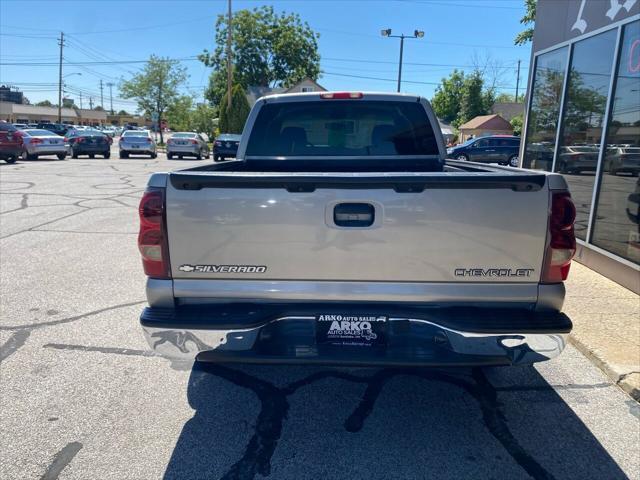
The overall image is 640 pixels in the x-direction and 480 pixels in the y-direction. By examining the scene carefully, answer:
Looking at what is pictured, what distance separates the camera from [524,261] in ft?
8.68

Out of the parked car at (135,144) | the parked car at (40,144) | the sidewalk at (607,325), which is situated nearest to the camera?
the sidewalk at (607,325)

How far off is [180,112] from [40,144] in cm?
2390

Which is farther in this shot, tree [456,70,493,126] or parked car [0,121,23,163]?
tree [456,70,493,126]

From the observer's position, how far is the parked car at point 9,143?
68.1 feet

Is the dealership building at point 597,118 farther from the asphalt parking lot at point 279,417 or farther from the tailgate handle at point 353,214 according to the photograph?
the tailgate handle at point 353,214

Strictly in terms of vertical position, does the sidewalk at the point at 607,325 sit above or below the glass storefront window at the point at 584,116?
below

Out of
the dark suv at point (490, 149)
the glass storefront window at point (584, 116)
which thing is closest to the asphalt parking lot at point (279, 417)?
the glass storefront window at point (584, 116)

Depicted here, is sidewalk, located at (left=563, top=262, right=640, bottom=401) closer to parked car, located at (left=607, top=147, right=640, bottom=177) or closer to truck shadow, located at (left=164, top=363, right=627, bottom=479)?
truck shadow, located at (left=164, top=363, right=627, bottom=479)

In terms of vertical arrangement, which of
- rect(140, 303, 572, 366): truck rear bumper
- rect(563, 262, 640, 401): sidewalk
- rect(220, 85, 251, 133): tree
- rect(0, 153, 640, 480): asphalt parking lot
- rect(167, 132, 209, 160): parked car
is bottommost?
rect(0, 153, 640, 480): asphalt parking lot

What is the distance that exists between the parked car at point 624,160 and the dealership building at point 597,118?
0.04 ft

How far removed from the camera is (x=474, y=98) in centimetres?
6906

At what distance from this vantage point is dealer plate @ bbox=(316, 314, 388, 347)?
8.77 ft

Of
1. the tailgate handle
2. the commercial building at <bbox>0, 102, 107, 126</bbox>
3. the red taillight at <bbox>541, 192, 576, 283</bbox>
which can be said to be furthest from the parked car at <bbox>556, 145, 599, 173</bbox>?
the commercial building at <bbox>0, 102, 107, 126</bbox>

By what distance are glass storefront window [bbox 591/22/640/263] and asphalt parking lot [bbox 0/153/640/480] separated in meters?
2.67
